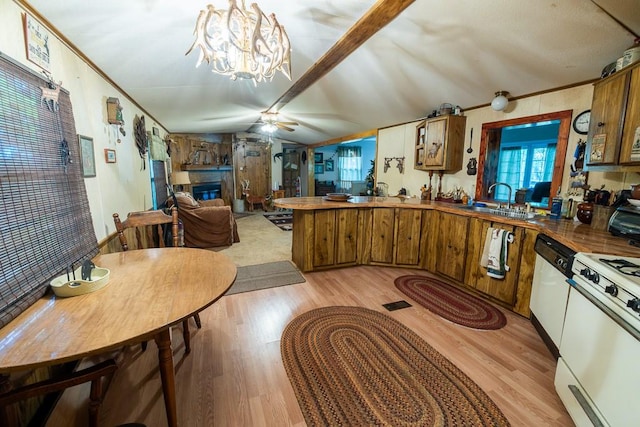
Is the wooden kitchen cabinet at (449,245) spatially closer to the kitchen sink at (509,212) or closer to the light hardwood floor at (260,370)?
the kitchen sink at (509,212)

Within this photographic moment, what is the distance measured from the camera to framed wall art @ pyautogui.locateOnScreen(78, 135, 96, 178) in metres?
1.97

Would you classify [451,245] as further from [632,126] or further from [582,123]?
[632,126]

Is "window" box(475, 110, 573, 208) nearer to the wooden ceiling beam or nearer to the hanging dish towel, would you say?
the hanging dish towel

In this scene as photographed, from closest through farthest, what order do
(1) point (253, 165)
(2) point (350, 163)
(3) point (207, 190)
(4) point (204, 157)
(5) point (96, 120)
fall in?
(5) point (96, 120) < (4) point (204, 157) < (3) point (207, 190) < (1) point (253, 165) < (2) point (350, 163)

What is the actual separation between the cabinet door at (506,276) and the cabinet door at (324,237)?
1621 millimetres

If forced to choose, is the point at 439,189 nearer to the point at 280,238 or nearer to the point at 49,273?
the point at 280,238

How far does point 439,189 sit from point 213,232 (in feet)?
12.0

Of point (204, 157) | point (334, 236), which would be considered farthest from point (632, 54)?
point (204, 157)

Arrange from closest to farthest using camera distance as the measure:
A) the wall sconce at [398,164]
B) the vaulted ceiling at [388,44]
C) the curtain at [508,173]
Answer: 1. the vaulted ceiling at [388,44]
2. the curtain at [508,173]
3. the wall sconce at [398,164]

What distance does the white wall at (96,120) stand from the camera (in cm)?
142

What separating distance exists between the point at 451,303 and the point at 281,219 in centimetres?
508

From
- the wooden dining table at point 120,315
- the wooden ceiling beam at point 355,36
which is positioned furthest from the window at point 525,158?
the wooden dining table at point 120,315

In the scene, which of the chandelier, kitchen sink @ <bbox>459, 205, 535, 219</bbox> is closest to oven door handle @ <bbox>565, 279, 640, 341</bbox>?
kitchen sink @ <bbox>459, 205, 535, 219</bbox>

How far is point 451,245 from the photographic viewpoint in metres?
3.15
